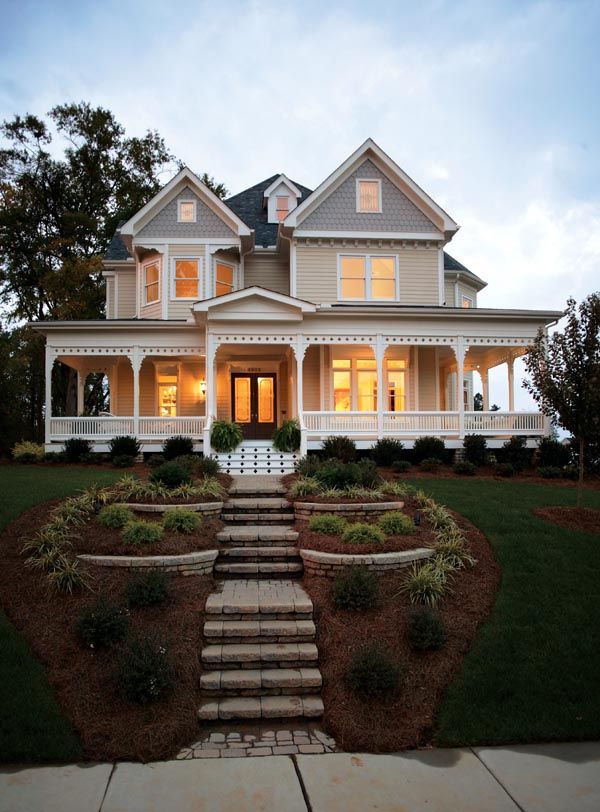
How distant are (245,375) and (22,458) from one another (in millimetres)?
7757

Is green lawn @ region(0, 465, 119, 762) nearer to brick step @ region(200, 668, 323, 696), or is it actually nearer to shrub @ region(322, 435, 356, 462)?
brick step @ region(200, 668, 323, 696)

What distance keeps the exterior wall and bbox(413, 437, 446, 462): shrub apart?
8.14 metres

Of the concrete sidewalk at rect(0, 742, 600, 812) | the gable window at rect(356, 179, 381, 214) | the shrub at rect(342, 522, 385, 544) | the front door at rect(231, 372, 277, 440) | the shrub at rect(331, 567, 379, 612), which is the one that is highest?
the gable window at rect(356, 179, 381, 214)

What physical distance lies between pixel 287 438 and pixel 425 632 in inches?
409

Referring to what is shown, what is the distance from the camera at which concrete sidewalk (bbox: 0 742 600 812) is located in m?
4.05

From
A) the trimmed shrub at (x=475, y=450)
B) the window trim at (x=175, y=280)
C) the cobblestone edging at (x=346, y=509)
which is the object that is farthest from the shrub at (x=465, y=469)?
the window trim at (x=175, y=280)

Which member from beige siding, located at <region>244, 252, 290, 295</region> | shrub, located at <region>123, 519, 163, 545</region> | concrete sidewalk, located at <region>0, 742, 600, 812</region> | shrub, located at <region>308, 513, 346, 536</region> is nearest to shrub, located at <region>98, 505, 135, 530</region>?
shrub, located at <region>123, 519, 163, 545</region>

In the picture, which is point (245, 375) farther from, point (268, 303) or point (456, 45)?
point (456, 45)

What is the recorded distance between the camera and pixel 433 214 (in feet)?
66.3

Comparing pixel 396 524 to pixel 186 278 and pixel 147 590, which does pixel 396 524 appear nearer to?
pixel 147 590

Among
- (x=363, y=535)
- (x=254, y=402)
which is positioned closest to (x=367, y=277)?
(x=254, y=402)

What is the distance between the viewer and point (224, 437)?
15766 mm

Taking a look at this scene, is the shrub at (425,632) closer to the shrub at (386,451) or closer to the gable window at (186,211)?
the shrub at (386,451)

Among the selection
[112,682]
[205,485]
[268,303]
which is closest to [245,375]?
[268,303]
